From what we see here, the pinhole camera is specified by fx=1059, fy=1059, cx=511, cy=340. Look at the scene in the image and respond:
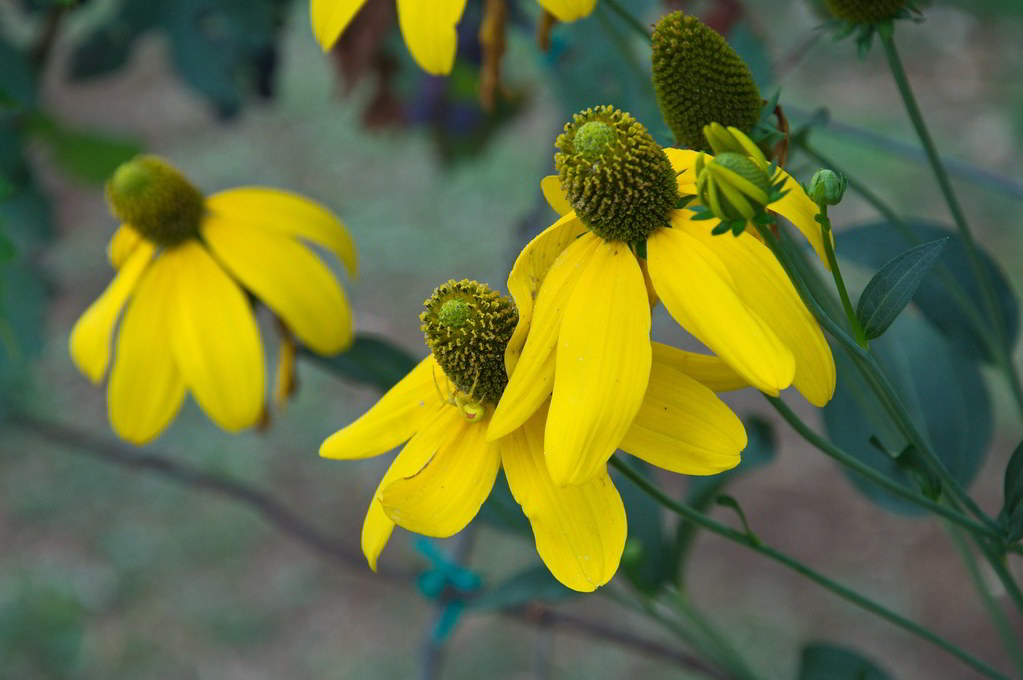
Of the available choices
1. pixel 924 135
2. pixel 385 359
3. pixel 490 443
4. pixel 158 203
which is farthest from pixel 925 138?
pixel 158 203

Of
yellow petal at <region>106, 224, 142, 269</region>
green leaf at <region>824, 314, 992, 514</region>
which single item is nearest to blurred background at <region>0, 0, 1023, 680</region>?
green leaf at <region>824, 314, 992, 514</region>

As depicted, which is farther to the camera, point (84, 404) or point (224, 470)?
point (84, 404)

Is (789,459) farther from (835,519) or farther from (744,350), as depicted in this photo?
(744,350)

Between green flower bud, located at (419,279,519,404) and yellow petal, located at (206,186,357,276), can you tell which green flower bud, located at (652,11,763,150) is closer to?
green flower bud, located at (419,279,519,404)

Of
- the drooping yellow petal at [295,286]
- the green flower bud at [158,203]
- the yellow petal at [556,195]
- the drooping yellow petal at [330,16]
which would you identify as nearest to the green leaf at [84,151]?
the green flower bud at [158,203]

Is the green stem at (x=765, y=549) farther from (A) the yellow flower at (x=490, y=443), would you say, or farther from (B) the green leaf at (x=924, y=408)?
(B) the green leaf at (x=924, y=408)

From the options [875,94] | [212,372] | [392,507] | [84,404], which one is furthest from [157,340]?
[875,94]
